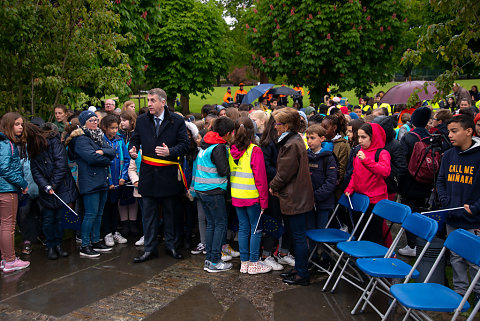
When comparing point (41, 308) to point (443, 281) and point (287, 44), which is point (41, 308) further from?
point (287, 44)

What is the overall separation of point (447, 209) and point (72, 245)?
17.8 ft

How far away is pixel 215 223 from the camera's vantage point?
5.76 meters

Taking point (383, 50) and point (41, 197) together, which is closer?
point (41, 197)

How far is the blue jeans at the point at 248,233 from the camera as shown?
5.68 m

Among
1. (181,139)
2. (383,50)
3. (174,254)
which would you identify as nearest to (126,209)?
(174,254)

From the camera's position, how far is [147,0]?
39.1 ft

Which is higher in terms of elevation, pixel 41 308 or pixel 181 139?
pixel 181 139

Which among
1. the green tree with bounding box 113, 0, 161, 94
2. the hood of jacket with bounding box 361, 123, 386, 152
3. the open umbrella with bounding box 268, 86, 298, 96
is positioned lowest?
the hood of jacket with bounding box 361, 123, 386, 152

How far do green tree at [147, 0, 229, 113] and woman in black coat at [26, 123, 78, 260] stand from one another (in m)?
16.0

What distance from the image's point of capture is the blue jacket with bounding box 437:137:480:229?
4523mm

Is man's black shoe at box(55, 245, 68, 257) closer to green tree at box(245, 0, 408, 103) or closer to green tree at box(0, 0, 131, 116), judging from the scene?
green tree at box(0, 0, 131, 116)

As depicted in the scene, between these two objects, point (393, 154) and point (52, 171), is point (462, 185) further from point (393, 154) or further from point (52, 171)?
point (52, 171)

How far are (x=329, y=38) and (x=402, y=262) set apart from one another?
13177mm

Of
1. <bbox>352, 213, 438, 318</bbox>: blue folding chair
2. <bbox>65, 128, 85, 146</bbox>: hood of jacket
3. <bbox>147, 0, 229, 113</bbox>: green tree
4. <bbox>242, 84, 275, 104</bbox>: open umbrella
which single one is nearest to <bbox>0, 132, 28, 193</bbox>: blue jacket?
<bbox>65, 128, 85, 146</bbox>: hood of jacket
